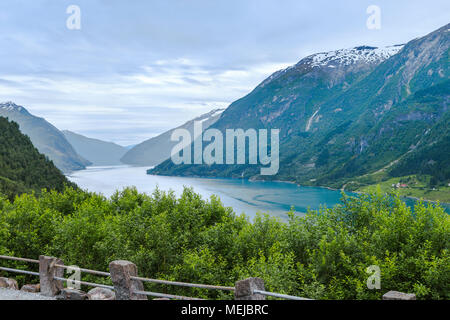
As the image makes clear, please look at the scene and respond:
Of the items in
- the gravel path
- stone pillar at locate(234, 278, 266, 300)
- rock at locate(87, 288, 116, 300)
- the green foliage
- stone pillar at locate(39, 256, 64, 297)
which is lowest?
the green foliage

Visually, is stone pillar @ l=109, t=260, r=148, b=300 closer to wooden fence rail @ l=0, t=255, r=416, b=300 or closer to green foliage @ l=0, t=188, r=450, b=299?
wooden fence rail @ l=0, t=255, r=416, b=300

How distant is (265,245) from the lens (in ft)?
113

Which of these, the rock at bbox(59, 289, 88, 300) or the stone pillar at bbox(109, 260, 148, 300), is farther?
the rock at bbox(59, 289, 88, 300)

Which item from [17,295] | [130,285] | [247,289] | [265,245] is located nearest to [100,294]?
[130,285]

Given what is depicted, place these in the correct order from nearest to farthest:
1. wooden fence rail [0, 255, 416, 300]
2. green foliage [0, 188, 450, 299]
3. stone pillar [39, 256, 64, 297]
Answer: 1. wooden fence rail [0, 255, 416, 300]
2. stone pillar [39, 256, 64, 297]
3. green foliage [0, 188, 450, 299]

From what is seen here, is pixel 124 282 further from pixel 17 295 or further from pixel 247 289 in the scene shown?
pixel 17 295

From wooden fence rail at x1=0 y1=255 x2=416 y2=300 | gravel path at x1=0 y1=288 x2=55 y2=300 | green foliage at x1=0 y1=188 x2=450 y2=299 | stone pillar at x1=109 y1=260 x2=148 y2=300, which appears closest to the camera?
wooden fence rail at x1=0 y1=255 x2=416 y2=300

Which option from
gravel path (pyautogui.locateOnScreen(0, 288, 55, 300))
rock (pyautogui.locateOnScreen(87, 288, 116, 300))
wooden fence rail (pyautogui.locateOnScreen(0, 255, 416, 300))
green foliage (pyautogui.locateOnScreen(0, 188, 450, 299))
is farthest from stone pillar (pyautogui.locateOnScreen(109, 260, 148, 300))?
green foliage (pyautogui.locateOnScreen(0, 188, 450, 299))

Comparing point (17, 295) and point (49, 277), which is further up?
point (49, 277)

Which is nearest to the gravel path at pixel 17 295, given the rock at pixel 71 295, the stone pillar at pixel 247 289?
the rock at pixel 71 295

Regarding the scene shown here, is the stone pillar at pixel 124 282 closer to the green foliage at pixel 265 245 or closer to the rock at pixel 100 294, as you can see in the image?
the rock at pixel 100 294

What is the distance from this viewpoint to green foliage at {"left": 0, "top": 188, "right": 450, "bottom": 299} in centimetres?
2545
